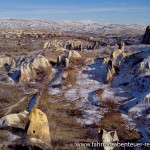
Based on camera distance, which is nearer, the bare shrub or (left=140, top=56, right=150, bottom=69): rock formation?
the bare shrub

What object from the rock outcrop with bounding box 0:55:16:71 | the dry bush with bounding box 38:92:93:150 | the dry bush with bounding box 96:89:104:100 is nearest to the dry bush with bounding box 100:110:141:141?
the dry bush with bounding box 38:92:93:150

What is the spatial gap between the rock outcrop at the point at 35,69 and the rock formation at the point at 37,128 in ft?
72.0

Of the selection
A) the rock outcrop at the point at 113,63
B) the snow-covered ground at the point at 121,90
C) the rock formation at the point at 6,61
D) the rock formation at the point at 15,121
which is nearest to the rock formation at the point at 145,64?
the snow-covered ground at the point at 121,90

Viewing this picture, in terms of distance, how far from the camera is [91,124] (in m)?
31.8

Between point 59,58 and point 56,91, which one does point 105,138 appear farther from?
point 59,58

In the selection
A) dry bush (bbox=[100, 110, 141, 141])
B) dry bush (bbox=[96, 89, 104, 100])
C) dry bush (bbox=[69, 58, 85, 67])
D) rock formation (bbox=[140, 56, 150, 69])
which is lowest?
dry bush (bbox=[100, 110, 141, 141])

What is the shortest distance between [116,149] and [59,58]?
3030cm

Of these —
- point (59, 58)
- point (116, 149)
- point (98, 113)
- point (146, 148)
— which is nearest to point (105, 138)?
point (116, 149)

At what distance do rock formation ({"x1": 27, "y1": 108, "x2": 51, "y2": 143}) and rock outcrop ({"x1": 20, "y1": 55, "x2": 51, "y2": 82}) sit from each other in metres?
21.9

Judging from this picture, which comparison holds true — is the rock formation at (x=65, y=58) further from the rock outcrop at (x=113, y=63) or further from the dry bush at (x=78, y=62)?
the rock outcrop at (x=113, y=63)

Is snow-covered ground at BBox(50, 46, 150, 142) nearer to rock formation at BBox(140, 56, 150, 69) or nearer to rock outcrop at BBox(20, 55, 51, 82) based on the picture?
rock formation at BBox(140, 56, 150, 69)

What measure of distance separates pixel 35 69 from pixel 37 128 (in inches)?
990

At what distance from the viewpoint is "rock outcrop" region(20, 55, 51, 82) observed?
49250 mm

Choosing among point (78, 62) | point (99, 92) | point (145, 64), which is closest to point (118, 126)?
point (99, 92)
